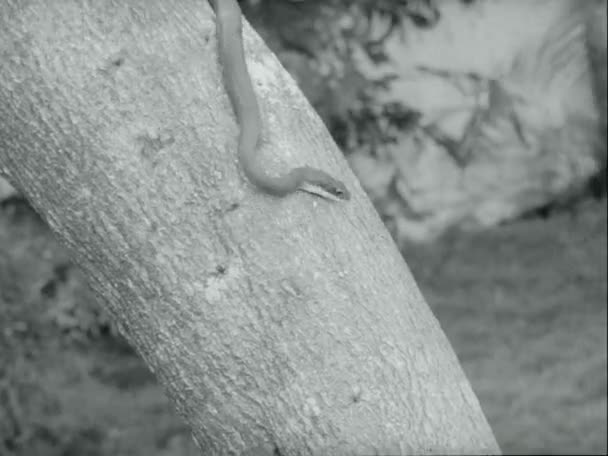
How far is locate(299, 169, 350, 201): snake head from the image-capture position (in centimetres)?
213

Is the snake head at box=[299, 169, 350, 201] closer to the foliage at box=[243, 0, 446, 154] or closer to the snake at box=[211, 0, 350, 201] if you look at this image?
the snake at box=[211, 0, 350, 201]

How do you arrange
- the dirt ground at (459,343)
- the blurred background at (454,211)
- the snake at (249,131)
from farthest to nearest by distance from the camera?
the blurred background at (454,211)
the dirt ground at (459,343)
the snake at (249,131)

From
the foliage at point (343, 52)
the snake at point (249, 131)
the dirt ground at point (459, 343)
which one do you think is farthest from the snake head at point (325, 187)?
the foliage at point (343, 52)

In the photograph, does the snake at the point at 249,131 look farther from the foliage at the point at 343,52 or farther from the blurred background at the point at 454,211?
the foliage at the point at 343,52

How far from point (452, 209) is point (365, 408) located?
478cm

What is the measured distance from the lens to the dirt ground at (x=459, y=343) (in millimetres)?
5488

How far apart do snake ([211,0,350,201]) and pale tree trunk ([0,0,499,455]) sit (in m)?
0.02

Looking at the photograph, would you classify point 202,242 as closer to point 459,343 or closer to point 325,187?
point 325,187

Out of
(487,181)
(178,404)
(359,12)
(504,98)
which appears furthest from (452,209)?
(178,404)

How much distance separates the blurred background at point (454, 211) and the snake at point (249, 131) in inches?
140

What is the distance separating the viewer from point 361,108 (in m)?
6.18

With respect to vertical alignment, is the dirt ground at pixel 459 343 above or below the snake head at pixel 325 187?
below

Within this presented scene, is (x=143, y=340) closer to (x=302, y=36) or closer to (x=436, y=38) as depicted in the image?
(x=302, y=36)

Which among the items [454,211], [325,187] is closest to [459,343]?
[454,211]
